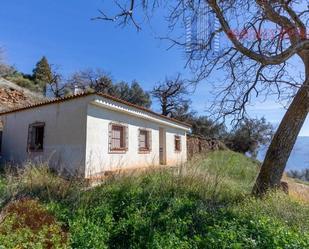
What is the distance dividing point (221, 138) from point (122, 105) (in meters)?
24.0

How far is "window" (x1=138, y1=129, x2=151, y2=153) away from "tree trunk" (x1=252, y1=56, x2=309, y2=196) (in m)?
7.24

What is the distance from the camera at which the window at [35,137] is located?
11.8 metres

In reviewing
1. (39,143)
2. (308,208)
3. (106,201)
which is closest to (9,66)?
(39,143)

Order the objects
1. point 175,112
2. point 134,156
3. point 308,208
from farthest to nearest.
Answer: point 175,112 < point 134,156 < point 308,208

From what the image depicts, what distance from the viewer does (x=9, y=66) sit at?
102ft

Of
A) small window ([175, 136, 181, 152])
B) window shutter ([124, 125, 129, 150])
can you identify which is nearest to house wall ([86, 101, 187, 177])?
window shutter ([124, 125, 129, 150])

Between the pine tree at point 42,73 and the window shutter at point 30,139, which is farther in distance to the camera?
the pine tree at point 42,73

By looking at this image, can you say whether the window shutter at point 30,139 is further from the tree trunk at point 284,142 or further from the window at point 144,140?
the tree trunk at point 284,142

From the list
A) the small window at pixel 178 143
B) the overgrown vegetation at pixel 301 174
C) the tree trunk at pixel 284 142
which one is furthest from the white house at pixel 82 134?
the overgrown vegetation at pixel 301 174

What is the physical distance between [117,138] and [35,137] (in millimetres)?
3591

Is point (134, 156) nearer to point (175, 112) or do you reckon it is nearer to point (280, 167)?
point (280, 167)

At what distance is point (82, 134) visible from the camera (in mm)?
10055

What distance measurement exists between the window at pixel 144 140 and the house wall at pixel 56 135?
404 cm

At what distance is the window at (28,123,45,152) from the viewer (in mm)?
11783
